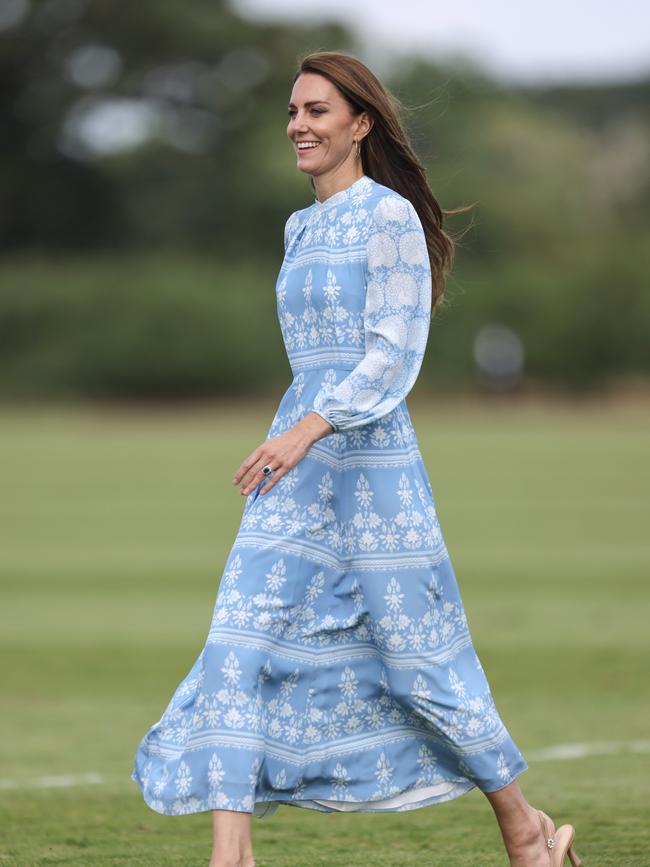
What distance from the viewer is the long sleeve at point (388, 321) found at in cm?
455

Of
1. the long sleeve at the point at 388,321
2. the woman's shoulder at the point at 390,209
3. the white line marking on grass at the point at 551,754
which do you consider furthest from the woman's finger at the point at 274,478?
the white line marking on grass at the point at 551,754

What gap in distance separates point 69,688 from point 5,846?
13.6 ft

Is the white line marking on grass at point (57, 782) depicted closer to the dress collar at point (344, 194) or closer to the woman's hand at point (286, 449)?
the woman's hand at point (286, 449)

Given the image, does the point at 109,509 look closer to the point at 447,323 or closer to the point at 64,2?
the point at 447,323

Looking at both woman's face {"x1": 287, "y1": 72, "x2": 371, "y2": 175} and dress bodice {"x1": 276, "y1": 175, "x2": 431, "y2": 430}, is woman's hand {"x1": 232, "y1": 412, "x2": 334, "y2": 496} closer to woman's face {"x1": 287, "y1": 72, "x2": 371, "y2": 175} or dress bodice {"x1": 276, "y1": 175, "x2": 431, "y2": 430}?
dress bodice {"x1": 276, "y1": 175, "x2": 431, "y2": 430}

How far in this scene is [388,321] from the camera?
461cm

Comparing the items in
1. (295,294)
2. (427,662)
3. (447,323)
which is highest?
(447,323)

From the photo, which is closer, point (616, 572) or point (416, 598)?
point (416, 598)

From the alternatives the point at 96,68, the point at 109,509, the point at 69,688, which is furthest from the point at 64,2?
the point at 69,688

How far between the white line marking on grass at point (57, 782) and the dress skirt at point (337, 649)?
7.06 ft

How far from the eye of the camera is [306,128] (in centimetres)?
479

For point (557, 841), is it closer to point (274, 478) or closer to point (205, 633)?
point (274, 478)

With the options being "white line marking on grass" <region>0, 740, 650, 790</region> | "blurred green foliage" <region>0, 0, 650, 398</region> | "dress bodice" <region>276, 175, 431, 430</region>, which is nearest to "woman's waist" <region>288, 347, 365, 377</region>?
"dress bodice" <region>276, 175, 431, 430</region>

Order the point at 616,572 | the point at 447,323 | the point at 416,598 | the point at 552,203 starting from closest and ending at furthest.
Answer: the point at 416,598 → the point at 616,572 → the point at 447,323 → the point at 552,203
